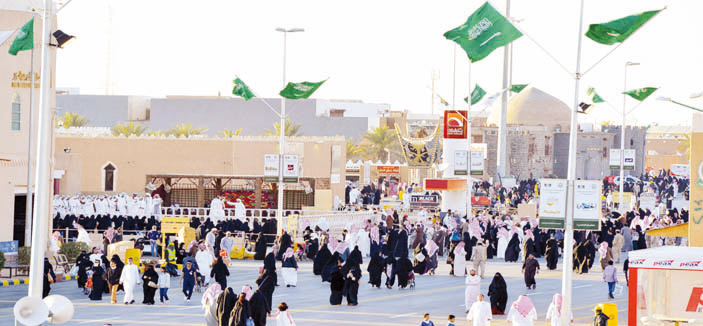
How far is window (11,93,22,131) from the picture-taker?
25109 mm

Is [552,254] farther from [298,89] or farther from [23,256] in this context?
[23,256]

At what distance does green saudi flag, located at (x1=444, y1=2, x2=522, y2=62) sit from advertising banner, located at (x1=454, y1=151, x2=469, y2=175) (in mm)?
19315

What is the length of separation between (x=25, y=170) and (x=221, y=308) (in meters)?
10.8

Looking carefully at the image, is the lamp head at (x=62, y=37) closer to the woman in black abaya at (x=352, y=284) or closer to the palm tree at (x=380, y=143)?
the woman in black abaya at (x=352, y=284)

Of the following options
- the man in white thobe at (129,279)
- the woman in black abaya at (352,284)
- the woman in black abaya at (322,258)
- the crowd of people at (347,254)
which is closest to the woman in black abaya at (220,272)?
the crowd of people at (347,254)

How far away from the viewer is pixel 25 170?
25.1 m

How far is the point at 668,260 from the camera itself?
14.6 metres

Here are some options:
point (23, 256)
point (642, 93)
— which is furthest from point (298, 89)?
point (642, 93)

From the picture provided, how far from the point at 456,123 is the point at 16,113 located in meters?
17.0

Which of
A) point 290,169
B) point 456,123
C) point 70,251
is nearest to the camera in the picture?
point 70,251

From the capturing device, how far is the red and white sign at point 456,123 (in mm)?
37062

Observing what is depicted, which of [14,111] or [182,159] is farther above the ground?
[14,111]

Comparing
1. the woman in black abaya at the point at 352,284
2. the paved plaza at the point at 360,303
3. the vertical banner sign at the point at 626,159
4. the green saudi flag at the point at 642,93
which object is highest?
the green saudi flag at the point at 642,93

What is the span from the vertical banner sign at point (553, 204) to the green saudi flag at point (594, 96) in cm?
2564
